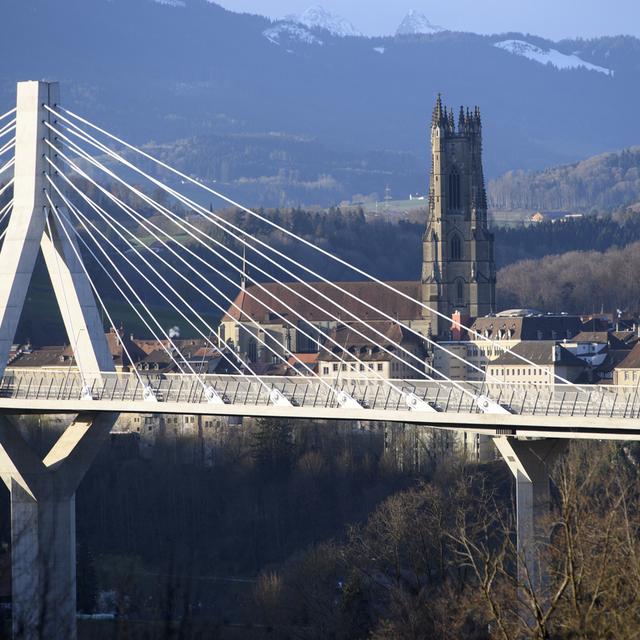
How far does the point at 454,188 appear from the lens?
438 feet

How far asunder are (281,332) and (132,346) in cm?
2294

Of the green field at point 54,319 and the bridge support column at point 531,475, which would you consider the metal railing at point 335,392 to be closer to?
the bridge support column at point 531,475

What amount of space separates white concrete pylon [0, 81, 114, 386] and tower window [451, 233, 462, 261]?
89.7m

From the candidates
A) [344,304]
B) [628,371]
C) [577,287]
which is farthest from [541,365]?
[577,287]

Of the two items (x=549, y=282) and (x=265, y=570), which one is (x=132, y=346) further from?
(x=549, y=282)

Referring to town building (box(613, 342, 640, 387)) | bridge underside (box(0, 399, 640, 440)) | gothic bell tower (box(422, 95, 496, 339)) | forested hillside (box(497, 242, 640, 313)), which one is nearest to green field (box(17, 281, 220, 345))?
gothic bell tower (box(422, 95, 496, 339))

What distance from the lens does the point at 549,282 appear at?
6875 inches

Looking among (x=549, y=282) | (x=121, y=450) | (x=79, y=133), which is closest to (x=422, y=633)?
(x=79, y=133)

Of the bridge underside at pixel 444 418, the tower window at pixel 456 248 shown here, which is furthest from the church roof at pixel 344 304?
the bridge underside at pixel 444 418

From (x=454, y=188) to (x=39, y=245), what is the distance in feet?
294

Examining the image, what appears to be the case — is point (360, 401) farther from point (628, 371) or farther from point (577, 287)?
point (577, 287)

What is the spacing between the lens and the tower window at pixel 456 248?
13400cm

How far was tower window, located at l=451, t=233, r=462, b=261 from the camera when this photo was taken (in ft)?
440

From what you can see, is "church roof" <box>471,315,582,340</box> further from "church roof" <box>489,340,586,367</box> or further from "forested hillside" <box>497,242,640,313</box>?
"forested hillside" <box>497,242,640,313</box>
